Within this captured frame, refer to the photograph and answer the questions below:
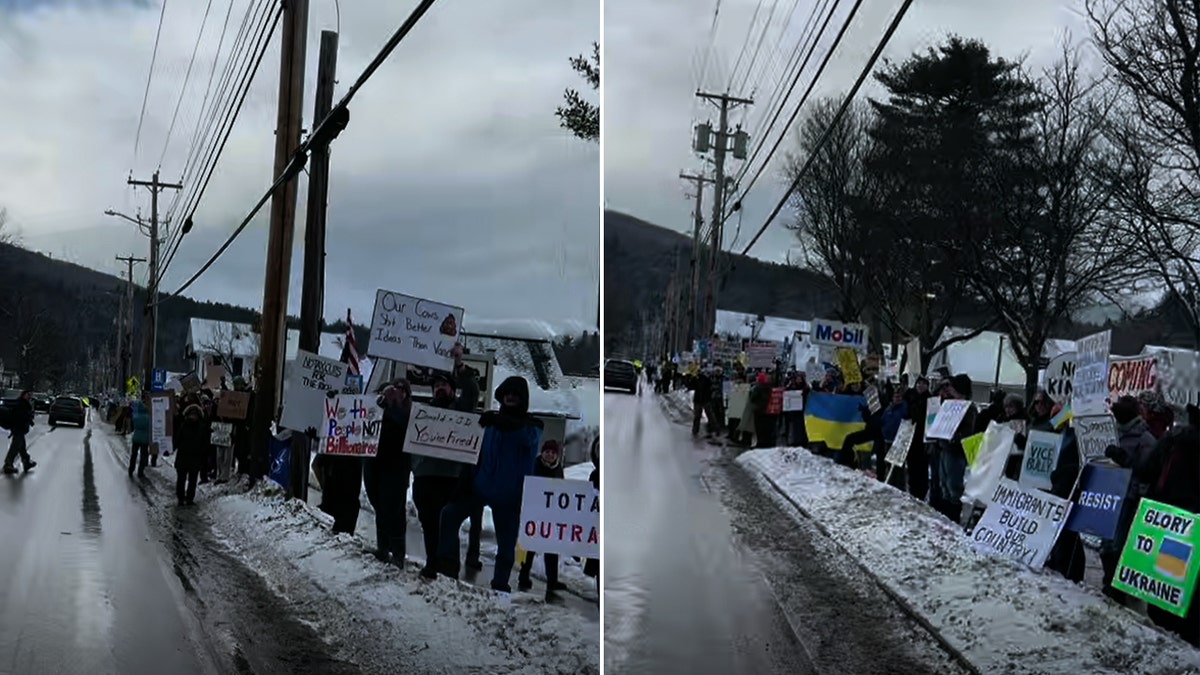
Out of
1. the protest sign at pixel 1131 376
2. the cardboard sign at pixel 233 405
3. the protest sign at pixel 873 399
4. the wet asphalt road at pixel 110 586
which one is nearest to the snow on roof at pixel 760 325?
the protest sign at pixel 873 399

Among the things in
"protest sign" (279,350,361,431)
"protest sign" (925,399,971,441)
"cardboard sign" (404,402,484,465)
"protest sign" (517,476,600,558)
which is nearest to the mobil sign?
"protest sign" (925,399,971,441)

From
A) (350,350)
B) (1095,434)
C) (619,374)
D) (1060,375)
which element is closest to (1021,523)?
(1095,434)

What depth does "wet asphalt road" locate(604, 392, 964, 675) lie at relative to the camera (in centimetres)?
489

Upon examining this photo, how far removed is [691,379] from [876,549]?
1.47 metres

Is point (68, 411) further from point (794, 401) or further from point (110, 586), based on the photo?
point (794, 401)

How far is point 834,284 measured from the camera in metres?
6.01

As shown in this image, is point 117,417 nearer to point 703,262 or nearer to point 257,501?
point 257,501

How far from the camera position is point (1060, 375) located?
464cm

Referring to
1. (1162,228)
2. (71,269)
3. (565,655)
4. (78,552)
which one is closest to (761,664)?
(565,655)

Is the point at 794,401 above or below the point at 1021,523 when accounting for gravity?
above

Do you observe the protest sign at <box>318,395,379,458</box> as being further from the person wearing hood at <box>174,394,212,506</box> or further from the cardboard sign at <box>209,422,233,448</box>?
the person wearing hood at <box>174,394,212,506</box>

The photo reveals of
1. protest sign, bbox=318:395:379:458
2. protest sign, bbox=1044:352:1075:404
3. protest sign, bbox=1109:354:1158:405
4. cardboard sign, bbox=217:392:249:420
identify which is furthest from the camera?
protest sign, bbox=318:395:379:458

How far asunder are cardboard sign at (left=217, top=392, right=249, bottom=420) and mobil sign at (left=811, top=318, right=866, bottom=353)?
9.70ft

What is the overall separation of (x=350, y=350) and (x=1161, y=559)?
4.15 m
